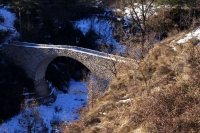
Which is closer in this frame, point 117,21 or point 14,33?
point 14,33

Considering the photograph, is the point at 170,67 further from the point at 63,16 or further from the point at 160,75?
the point at 63,16

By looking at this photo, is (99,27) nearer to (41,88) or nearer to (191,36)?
(41,88)

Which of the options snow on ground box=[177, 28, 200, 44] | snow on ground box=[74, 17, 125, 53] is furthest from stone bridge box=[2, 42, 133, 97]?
snow on ground box=[74, 17, 125, 53]

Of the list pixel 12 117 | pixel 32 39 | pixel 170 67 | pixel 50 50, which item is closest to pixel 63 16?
pixel 32 39

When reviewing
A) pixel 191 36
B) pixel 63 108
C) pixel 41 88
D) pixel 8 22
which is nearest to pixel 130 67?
pixel 191 36

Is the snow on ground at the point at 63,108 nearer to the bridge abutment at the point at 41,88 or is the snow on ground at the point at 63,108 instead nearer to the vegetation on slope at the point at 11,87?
the vegetation on slope at the point at 11,87

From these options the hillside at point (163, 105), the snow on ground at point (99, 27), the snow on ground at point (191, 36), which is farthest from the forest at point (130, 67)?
the snow on ground at point (99, 27)
